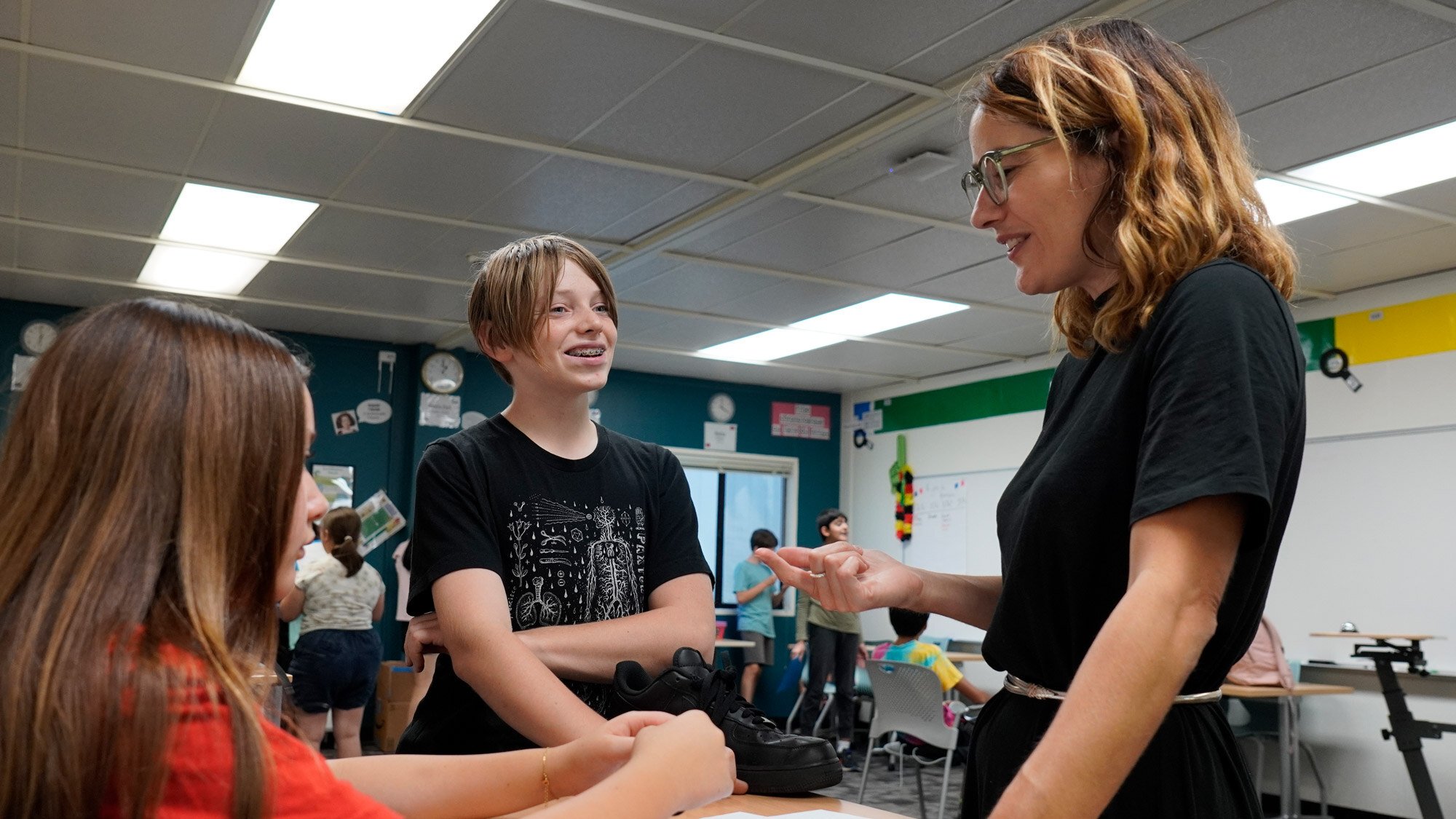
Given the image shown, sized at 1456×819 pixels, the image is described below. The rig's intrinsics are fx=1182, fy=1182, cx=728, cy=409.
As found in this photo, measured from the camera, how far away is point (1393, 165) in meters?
4.71

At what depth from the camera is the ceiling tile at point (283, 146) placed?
4.41 metres

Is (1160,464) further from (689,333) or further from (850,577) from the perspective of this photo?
(689,333)

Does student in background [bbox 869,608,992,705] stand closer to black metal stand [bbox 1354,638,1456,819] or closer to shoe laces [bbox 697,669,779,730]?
black metal stand [bbox 1354,638,1456,819]

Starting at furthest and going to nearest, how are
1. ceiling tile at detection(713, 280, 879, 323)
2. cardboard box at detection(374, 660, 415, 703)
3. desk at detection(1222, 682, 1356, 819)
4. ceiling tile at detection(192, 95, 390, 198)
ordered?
cardboard box at detection(374, 660, 415, 703) → ceiling tile at detection(713, 280, 879, 323) → desk at detection(1222, 682, 1356, 819) → ceiling tile at detection(192, 95, 390, 198)

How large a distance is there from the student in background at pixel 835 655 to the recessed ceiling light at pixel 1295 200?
12.0 feet

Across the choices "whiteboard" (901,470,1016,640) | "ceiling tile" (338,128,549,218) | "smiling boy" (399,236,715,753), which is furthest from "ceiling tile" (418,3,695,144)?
"whiteboard" (901,470,1016,640)

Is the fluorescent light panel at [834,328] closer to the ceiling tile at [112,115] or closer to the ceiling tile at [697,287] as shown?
the ceiling tile at [697,287]

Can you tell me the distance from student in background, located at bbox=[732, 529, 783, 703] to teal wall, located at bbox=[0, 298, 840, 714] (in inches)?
23.7

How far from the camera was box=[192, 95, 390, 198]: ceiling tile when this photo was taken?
441cm

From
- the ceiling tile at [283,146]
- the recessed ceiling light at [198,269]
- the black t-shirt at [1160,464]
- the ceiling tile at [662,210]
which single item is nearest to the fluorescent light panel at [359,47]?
the ceiling tile at [283,146]

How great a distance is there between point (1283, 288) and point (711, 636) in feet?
2.79

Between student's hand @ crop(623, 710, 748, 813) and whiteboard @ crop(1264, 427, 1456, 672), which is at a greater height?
whiteboard @ crop(1264, 427, 1456, 672)

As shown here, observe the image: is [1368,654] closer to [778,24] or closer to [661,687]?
[778,24]

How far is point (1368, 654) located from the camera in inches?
215
